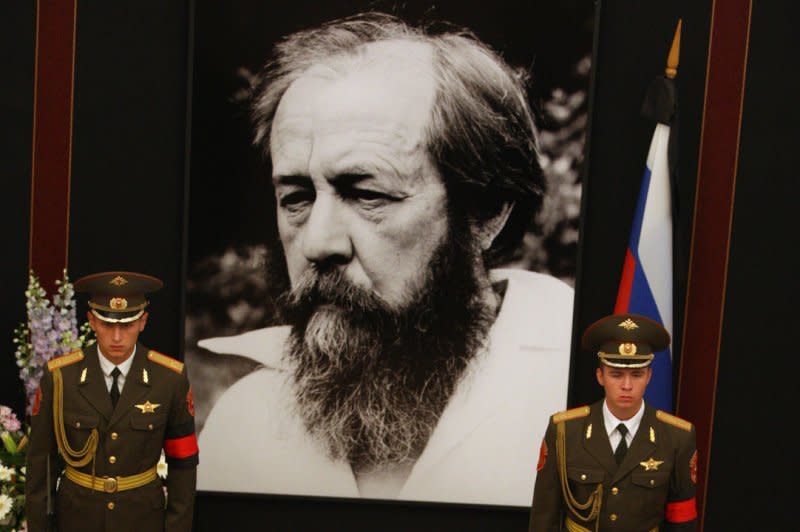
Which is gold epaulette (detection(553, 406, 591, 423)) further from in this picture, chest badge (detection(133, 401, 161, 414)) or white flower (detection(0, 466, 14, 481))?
white flower (detection(0, 466, 14, 481))

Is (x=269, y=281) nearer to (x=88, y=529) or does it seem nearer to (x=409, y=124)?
(x=409, y=124)

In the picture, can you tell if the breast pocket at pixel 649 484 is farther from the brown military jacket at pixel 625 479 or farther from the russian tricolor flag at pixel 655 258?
the russian tricolor flag at pixel 655 258

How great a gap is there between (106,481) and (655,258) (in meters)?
2.21

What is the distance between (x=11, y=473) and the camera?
3.83 m

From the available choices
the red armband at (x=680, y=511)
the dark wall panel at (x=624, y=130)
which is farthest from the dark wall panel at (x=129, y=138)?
the red armband at (x=680, y=511)

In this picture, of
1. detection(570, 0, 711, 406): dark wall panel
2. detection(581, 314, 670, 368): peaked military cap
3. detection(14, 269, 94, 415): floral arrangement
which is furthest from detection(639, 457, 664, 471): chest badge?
detection(14, 269, 94, 415): floral arrangement

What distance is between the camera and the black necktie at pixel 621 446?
3096mm

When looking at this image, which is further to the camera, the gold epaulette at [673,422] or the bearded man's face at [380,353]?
the bearded man's face at [380,353]

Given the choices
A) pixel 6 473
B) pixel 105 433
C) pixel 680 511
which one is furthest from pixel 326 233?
pixel 680 511

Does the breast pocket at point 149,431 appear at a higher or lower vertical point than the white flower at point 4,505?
higher

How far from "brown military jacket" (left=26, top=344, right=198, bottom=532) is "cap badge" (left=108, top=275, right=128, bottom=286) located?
0.73 feet

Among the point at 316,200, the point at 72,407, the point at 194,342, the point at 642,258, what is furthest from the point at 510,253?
the point at 72,407

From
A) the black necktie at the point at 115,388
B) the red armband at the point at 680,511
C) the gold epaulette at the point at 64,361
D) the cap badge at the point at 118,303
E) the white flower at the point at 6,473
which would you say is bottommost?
the white flower at the point at 6,473

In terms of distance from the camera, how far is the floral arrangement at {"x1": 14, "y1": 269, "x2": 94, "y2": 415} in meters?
3.96
